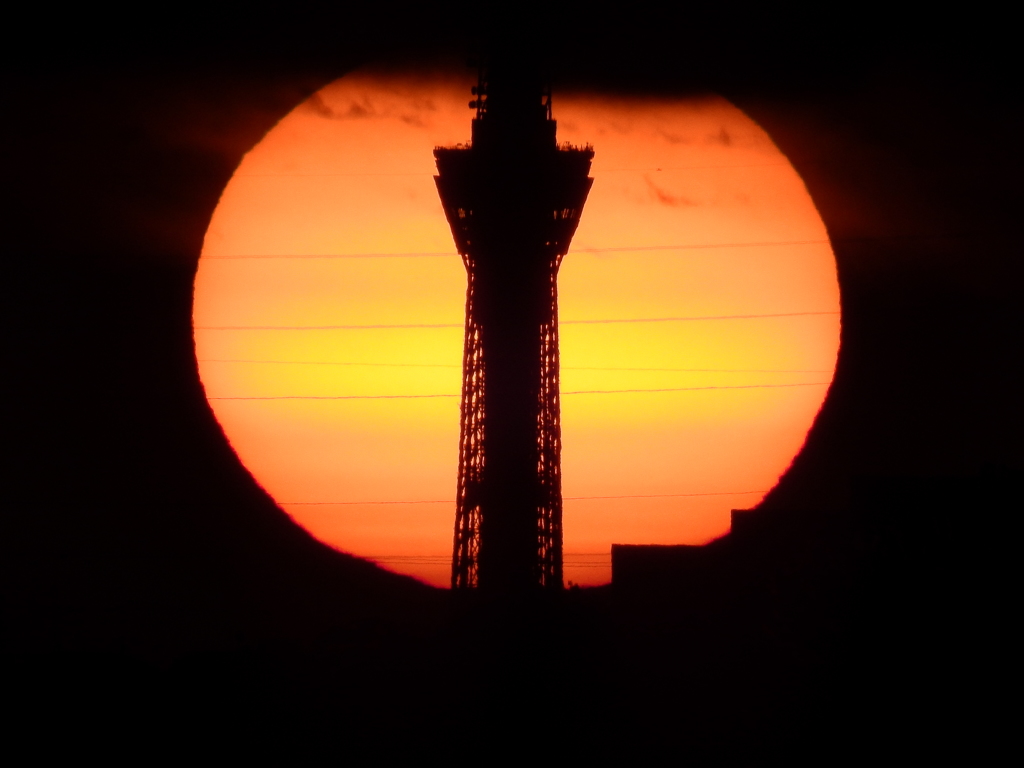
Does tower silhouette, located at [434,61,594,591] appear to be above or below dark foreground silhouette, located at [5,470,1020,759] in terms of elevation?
above

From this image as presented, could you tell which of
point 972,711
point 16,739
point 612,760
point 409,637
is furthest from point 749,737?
point 409,637

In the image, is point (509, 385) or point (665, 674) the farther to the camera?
point (509, 385)

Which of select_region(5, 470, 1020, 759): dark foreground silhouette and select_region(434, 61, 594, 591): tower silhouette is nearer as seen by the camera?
select_region(5, 470, 1020, 759): dark foreground silhouette

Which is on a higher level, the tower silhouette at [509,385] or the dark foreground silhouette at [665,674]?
the tower silhouette at [509,385]

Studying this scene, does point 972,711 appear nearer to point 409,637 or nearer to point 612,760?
point 612,760

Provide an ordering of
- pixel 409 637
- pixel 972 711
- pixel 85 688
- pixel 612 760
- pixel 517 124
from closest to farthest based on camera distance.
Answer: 1. pixel 612 760
2. pixel 972 711
3. pixel 85 688
4. pixel 409 637
5. pixel 517 124

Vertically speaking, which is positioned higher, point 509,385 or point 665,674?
point 509,385

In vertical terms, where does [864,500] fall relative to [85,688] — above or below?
above

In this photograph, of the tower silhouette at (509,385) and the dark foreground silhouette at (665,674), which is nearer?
the dark foreground silhouette at (665,674)
